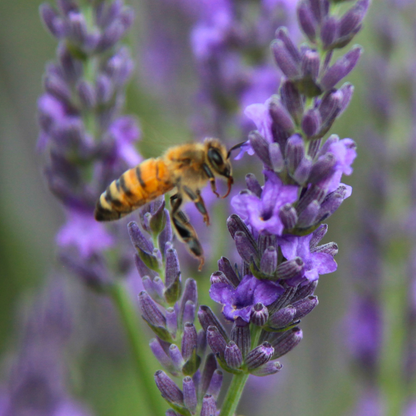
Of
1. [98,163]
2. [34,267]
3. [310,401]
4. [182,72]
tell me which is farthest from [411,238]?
[34,267]

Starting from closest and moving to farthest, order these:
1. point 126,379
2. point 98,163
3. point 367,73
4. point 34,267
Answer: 1. point 98,163
2. point 367,73
3. point 126,379
4. point 34,267

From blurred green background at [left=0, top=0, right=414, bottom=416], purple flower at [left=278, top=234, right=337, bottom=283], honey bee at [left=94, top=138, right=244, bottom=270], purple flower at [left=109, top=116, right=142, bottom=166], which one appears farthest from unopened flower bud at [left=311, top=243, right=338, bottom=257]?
blurred green background at [left=0, top=0, right=414, bottom=416]

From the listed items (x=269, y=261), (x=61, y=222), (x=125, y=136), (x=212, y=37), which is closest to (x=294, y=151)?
(x=269, y=261)

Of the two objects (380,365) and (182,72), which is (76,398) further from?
(182,72)

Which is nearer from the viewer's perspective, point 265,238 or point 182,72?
point 265,238

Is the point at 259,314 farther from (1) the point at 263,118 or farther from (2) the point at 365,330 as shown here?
(2) the point at 365,330

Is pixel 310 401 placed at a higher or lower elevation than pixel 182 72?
lower
